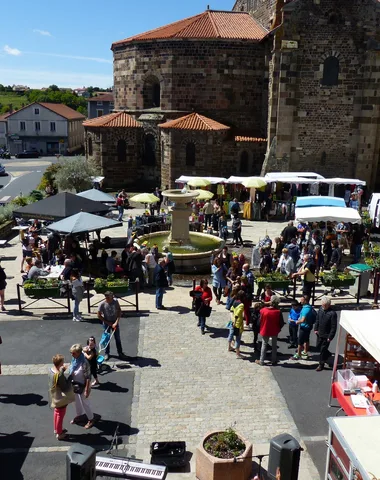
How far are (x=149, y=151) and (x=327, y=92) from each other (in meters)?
13.0

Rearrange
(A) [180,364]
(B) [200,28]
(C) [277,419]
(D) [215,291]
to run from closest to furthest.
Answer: (C) [277,419] → (A) [180,364] → (D) [215,291] → (B) [200,28]

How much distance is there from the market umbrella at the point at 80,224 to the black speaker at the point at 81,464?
31.4 feet

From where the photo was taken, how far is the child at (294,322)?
1084 cm

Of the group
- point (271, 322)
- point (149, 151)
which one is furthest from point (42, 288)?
point (149, 151)

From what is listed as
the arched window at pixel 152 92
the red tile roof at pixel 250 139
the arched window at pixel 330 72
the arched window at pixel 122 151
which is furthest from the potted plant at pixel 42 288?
the arched window at pixel 152 92

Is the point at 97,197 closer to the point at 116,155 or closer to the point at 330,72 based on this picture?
the point at 116,155

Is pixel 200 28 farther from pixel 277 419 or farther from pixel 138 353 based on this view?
pixel 277 419

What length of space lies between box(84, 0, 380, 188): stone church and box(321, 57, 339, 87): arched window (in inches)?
2.1

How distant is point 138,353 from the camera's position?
10945mm

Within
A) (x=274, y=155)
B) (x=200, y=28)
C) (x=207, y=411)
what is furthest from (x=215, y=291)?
(x=200, y=28)

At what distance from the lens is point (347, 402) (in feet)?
25.2

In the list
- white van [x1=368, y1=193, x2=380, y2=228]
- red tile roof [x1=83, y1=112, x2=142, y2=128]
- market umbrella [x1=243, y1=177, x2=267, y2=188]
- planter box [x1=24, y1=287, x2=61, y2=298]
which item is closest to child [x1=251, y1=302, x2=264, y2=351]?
planter box [x1=24, y1=287, x2=61, y2=298]

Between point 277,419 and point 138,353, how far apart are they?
3.63 metres

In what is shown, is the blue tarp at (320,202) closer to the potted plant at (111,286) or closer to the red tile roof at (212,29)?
the potted plant at (111,286)
